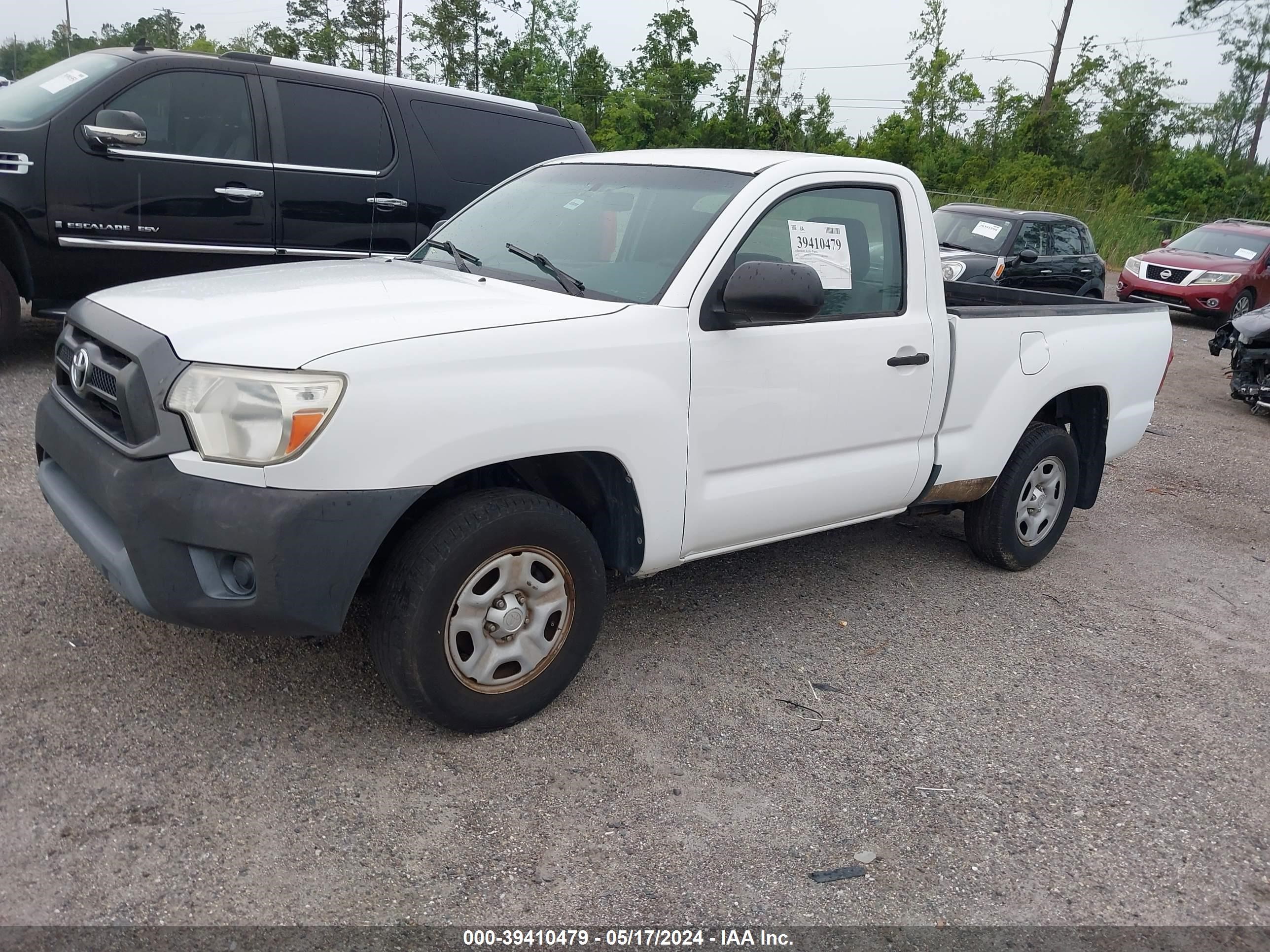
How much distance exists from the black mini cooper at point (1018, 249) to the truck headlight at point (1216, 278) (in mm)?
2552

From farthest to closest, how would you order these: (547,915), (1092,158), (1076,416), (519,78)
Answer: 1. (519,78)
2. (1092,158)
3. (1076,416)
4. (547,915)

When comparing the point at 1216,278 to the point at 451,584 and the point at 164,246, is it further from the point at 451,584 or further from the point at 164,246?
the point at 451,584

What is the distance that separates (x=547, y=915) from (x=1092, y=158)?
40054mm

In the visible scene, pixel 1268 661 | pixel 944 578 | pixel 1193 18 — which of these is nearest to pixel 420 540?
pixel 944 578

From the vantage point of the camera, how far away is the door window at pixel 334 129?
A: 22.4 feet

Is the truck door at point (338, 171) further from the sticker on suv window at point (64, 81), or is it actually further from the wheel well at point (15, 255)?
the wheel well at point (15, 255)

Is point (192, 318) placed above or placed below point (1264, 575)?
above

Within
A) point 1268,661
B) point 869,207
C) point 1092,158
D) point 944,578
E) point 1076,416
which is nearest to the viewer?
point 869,207

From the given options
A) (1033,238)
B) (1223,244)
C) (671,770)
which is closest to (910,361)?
(671,770)

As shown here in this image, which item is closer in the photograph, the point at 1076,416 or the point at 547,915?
the point at 547,915

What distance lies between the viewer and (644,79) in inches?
1490

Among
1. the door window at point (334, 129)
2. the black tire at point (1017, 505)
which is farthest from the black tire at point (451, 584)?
the door window at point (334, 129)

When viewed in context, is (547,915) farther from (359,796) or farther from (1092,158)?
(1092,158)

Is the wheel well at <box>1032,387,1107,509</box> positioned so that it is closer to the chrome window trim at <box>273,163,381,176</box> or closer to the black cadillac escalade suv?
the black cadillac escalade suv
